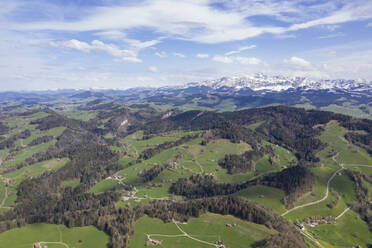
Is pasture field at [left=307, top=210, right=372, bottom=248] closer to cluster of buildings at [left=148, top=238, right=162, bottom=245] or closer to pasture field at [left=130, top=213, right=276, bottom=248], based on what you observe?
pasture field at [left=130, top=213, right=276, bottom=248]

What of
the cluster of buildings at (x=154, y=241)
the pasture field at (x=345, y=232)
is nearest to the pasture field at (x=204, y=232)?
the cluster of buildings at (x=154, y=241)

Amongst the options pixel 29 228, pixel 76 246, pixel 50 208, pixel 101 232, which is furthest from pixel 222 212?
pixel 50 208

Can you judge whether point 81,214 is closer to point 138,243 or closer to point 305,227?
point 138,243

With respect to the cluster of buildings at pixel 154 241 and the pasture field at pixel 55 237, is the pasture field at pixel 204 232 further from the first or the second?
the pasture field at pixel 55 237

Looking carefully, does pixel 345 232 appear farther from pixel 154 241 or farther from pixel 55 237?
pixel 55 237

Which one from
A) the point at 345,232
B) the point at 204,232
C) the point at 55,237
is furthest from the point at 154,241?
the point at 345,232
